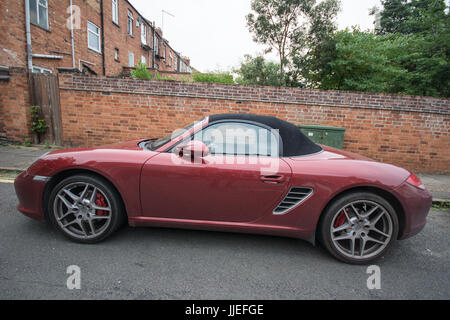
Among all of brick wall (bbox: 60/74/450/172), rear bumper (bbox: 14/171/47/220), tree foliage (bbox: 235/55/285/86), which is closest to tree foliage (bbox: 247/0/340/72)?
tree foliage (bbox: 235/55/285/86)

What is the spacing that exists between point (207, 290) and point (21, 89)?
781 centimetres

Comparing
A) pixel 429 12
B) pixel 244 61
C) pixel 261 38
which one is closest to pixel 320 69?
pixel 429 12

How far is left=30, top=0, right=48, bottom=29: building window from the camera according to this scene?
9195 millimetres

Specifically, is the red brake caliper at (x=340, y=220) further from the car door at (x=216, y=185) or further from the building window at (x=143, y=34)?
the building window at (x=143, y=34)

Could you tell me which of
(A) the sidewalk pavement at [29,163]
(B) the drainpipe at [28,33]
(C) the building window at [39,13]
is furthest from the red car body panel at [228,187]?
(C) the building window at [39,13]

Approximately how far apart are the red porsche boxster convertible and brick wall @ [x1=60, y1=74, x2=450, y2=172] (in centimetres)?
390

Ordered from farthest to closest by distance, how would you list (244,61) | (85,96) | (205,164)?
(244,61), (85,96), (205,164)

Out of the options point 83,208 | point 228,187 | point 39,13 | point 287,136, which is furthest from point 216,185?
point 39,13

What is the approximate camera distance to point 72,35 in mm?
11320

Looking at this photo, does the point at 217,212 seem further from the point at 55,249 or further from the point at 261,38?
the point at 261,38

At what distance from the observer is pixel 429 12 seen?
21.4ft

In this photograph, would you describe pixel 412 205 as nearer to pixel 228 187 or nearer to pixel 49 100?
pixel 228 187

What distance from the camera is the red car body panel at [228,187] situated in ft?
6.63

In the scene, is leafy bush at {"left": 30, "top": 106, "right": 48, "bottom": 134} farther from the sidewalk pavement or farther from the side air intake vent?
the side air intake vent
